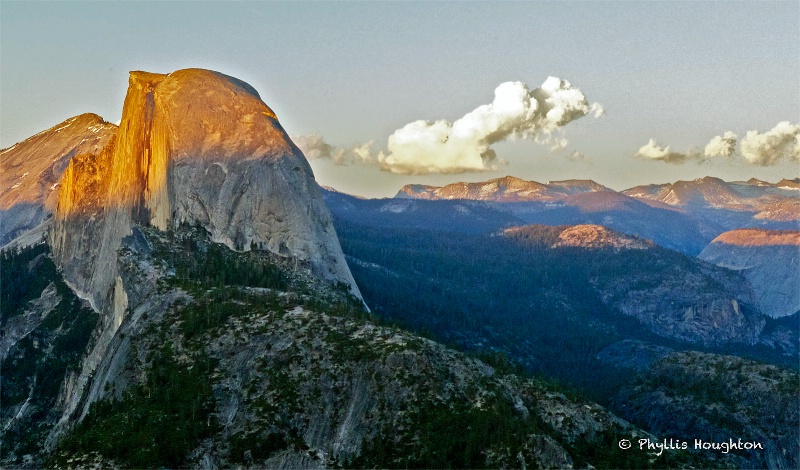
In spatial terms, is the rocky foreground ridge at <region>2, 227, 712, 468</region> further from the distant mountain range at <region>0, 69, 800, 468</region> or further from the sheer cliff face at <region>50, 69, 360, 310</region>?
the sheer cliff face at <region>50, 69, 360, 310</region>

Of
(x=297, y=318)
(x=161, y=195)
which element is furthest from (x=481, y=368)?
(x=161, y=195)

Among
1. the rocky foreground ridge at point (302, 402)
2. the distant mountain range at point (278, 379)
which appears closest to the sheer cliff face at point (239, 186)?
the distant mountain range at point (278, 379)

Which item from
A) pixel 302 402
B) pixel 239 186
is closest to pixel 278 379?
pixel 302 402

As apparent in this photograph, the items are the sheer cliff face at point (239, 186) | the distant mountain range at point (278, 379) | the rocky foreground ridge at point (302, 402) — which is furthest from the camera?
the sheer cliff face at point (239, 186)

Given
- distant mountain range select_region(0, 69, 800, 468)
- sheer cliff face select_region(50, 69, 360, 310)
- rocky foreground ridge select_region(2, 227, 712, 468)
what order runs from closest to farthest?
rocky foreground ridge select_region(2, 227, 712, 468) < distant mountain range select_region(0, 69, 800, 468) < sheer cliff face select_region(50, 69, 360, 310)

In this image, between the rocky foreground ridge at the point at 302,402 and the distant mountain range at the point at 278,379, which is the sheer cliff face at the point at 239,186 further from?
the rocky foreground ridge at the point at 302,402

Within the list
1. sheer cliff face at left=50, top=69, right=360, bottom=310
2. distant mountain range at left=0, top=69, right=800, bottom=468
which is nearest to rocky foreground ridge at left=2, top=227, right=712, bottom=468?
distant mountain range at left=0, top=69, right=800, bottom=468

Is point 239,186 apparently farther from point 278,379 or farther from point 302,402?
point 302,402

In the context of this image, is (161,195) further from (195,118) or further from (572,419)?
(572,419)

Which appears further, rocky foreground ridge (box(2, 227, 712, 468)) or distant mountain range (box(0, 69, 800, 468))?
distant mountain range (box(0, 69, 800, 468))

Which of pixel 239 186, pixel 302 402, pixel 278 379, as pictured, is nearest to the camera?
pixel 302 402

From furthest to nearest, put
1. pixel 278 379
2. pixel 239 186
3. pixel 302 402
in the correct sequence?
pixel 239 186, pixel 278 379, pixel 302 402
